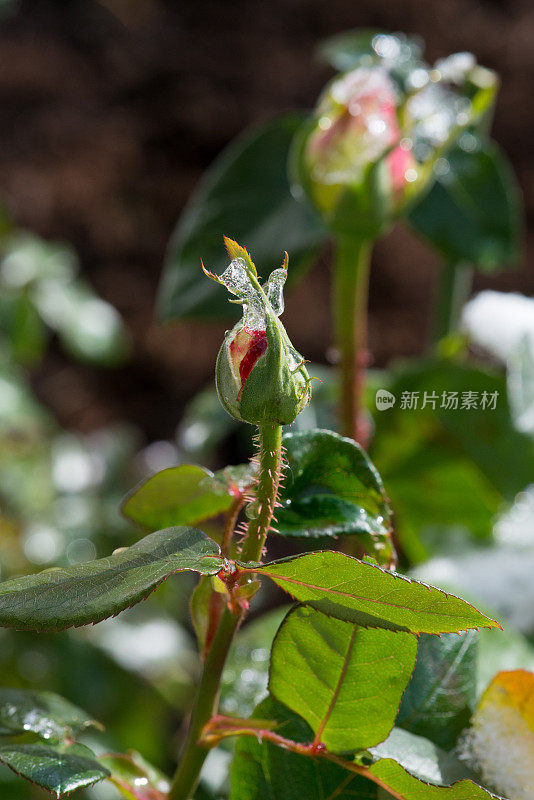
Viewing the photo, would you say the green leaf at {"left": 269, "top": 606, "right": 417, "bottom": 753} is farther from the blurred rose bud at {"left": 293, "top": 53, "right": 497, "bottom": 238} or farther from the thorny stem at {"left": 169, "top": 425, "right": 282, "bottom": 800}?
the blurred rose bud at {"left": 293, "top": 53, "right": 497, "bottom": 238}

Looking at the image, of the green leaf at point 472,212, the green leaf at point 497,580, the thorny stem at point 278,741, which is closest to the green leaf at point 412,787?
the thorny stem at point 278,741

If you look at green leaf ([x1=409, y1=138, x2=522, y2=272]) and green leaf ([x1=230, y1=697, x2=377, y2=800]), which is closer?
green leaf ([x1=230, y1=697, x2=377, y2=800])

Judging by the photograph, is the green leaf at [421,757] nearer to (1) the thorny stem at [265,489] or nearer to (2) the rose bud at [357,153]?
(1) the thorny stem at [265,489]

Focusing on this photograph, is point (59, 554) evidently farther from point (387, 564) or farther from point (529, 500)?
point (387, 564)

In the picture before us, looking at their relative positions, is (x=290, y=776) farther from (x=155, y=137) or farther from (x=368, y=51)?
(x=155, y=137)

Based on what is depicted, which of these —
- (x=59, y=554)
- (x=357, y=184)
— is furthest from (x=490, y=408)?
(x=59, y=554)

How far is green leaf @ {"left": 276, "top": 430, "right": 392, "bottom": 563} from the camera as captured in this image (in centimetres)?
26

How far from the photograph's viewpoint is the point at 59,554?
874 mm

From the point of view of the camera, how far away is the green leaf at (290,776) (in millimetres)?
258

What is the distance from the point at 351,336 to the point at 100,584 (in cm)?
32
